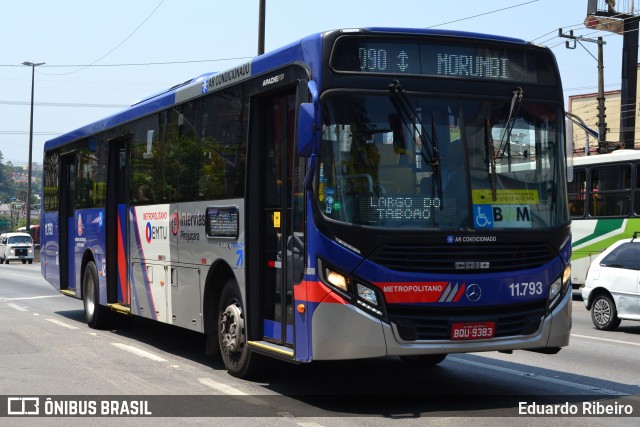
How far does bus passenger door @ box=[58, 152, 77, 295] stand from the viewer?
1798 centimetres

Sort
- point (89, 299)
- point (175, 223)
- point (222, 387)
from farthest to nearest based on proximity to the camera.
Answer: point (89, 299), point (175, 223), point (222, 387)

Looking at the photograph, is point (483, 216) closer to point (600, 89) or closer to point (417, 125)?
point (417, 125)

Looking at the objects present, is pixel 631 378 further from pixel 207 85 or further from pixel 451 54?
pixel 207 85

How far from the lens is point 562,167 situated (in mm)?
9367

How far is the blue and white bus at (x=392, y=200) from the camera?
840cm

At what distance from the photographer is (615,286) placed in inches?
655

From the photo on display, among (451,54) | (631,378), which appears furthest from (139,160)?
(631,378)

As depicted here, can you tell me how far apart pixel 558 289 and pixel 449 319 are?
123 centimetres

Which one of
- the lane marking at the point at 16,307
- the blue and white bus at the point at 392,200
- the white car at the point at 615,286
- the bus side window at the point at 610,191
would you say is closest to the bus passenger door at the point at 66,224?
the lane marking at the point at 16,307

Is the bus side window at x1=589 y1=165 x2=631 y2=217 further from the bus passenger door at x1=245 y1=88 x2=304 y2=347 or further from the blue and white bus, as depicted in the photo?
the bus passenger door at x1=245 y1=88 x2=304 y2=347

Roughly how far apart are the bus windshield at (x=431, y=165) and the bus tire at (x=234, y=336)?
219 cm

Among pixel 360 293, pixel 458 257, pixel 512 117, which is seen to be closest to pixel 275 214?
pixel 360 293

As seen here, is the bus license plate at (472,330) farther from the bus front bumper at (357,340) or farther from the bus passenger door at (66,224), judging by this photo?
the bus passenger door at (66,224)

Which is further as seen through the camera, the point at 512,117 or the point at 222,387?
the point at 222,387
